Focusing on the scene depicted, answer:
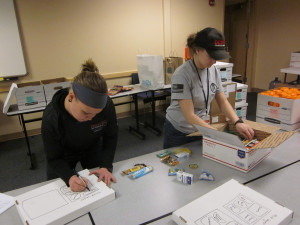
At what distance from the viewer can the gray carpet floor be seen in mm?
2625

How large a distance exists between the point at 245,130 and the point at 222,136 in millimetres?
277

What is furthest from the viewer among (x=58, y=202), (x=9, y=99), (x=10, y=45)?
(x=10, y=45)

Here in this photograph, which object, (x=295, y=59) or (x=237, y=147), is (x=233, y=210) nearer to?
(x=237, y=147)

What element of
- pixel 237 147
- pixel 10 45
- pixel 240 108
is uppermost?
pixel 10 45

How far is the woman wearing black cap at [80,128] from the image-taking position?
3.49ft

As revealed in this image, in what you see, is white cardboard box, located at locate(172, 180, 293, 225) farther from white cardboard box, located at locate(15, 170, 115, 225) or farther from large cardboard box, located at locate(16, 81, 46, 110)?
large cardboard box, located at locate(16, 81, 46, 110)

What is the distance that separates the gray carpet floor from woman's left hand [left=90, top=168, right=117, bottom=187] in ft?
5.45

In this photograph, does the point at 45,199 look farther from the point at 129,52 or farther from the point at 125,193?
the point at 129,52

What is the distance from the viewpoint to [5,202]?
43.2 inches

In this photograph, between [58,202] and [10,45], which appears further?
[10,45]

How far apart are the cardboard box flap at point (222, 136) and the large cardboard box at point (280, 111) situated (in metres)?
0.79

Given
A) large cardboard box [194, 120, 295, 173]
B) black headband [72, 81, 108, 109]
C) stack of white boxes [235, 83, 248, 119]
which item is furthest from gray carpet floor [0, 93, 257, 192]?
black headband [72, 81, 108, 109]

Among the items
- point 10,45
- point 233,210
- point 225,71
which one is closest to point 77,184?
point 233,210

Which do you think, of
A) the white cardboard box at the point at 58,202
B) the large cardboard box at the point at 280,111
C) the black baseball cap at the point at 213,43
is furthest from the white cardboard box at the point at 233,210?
the large cardboard box at the point at 280,111
